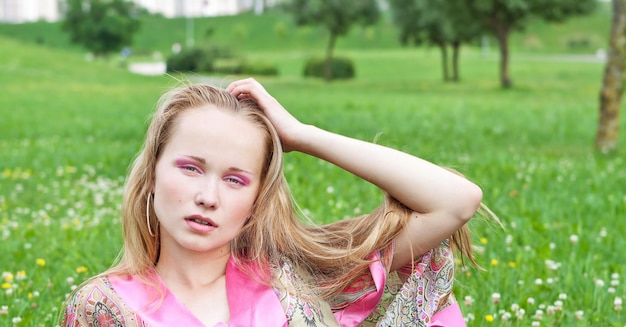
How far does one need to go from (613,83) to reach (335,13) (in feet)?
97.0

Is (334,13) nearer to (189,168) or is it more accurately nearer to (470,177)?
(470,177)

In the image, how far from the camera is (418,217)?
2727 millimetres

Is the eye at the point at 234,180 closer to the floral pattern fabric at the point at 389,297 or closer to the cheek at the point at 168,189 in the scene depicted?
the cheek at the point at 168,189

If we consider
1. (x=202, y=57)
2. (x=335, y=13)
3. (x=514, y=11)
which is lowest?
(x=202, y=57)

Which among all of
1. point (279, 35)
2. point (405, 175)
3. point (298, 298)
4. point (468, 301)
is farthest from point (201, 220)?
point (279, 35)

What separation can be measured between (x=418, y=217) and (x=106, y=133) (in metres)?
10.5

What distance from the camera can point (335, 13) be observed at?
128ft

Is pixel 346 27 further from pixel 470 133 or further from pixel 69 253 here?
pixel 69 253

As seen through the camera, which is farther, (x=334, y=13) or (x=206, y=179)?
(x=334, y=13)

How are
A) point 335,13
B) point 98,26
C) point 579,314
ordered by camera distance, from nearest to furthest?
point 579,314
point 335,13
point 98,26

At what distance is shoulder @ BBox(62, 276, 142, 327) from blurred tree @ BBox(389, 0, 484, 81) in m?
30.5

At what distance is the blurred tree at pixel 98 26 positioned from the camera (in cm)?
6216

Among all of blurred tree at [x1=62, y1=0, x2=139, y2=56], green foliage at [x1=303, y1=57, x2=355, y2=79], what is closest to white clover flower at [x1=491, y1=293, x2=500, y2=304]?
green foliage at [x1=303, y1=57, x2=355, y2=79]

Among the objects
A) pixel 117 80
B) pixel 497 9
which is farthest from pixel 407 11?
pixel 117 80
